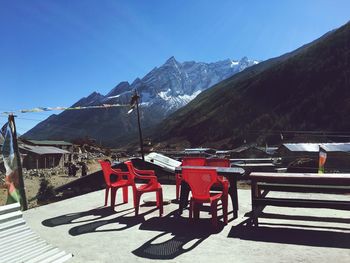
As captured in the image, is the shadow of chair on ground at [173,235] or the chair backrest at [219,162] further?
the chair backrest at [219,162]

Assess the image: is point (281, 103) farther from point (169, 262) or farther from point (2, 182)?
point (169, 262)

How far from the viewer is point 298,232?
18.4 feet

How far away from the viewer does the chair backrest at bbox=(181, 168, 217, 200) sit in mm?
5711

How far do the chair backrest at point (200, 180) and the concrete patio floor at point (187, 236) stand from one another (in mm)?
549

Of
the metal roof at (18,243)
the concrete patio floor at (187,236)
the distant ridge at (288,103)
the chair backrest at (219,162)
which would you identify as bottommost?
the concrete patio floor at (187,236)

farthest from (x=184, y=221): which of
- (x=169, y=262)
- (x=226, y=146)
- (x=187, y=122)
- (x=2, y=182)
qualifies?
(x=187, y=122)

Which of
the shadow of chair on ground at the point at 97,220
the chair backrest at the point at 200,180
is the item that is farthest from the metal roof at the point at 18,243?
the chair backrest at the point at 200,180

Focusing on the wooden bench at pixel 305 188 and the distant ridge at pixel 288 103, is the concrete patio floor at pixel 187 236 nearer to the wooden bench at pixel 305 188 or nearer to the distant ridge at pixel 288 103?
the wooden bench at pixel 305 188

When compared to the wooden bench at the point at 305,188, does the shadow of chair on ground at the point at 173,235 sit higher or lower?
lower

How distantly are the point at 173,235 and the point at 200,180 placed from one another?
0.93 m

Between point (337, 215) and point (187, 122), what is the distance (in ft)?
397

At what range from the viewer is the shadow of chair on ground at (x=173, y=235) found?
4.75 meters

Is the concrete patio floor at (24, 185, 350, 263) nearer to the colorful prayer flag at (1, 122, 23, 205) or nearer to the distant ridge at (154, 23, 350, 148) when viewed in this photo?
the colorful prayer flag at (1, 122, 23, 205)

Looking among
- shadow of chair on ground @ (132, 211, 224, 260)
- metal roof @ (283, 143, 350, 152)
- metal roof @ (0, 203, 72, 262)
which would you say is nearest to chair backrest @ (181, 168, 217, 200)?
shadow of chair on ground @ (132, 211, 224, 260)
